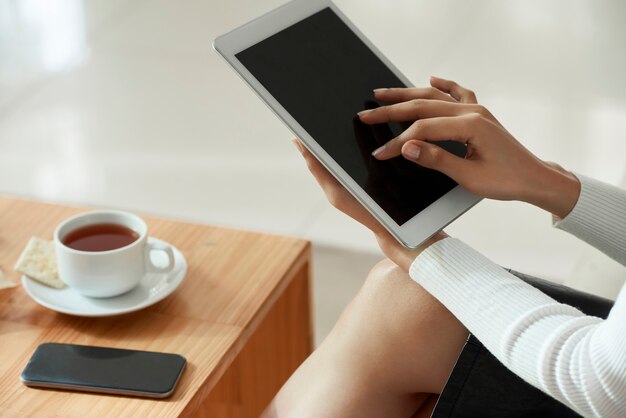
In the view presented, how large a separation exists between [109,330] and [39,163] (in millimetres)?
1144

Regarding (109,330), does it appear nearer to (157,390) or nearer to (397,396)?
(157,390)

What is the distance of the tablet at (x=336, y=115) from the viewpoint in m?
1.10

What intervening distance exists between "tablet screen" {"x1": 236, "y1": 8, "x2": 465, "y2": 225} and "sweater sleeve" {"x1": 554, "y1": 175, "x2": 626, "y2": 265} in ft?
0.48

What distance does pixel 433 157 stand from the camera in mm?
1041

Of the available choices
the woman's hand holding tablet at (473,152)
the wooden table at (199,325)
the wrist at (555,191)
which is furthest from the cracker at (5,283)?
the wrist at (555,191)

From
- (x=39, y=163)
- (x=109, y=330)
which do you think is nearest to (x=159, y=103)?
(x=39, y=163)

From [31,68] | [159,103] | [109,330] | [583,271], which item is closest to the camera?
[109,330]

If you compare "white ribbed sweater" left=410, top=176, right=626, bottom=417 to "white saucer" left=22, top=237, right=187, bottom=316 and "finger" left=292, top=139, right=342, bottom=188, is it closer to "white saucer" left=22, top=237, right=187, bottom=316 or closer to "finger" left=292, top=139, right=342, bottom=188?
"finger" left=292, top=139, right=342, bottom=188

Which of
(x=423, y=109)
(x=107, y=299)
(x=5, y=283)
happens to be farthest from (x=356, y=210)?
(x=5, y=283)

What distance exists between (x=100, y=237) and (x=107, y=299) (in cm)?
8

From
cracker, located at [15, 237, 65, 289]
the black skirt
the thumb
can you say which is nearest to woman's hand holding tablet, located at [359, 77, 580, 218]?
the thumb

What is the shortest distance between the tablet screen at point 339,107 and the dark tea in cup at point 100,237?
306 millimetres

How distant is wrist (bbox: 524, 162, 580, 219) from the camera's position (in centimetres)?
111

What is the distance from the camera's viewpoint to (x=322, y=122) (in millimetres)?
1121
